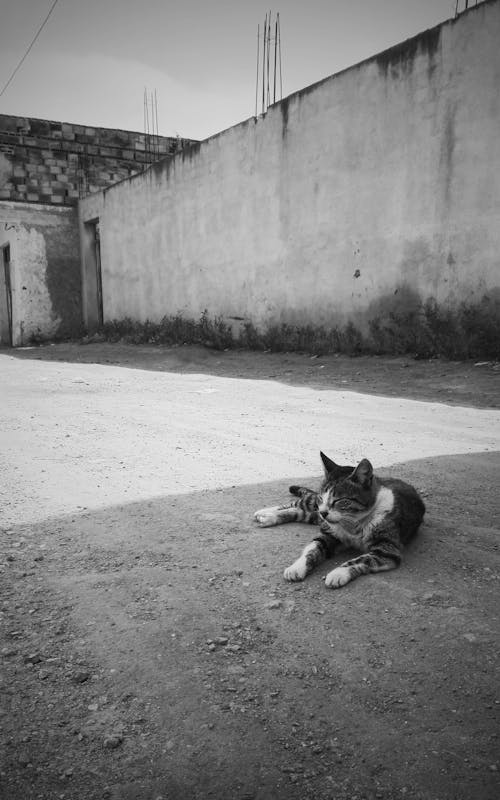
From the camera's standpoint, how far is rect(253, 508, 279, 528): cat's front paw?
9.63ft

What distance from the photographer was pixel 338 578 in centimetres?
232

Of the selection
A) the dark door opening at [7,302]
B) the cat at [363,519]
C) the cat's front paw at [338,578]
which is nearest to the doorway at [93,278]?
the dark door opening at [7,302]

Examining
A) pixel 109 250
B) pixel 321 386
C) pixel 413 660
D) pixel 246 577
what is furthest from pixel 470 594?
pixel 109 250

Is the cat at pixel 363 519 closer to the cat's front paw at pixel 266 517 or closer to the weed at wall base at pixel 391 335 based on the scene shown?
the cat's front paw at pixel 266 517

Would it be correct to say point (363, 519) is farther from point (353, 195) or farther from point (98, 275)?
point (98, 275)

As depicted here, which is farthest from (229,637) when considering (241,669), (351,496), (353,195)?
(353,195)

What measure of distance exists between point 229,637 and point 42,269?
17.4 m

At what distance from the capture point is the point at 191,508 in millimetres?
3162

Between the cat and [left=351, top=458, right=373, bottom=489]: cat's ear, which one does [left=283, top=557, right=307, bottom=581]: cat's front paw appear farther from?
[left=351, top=458, right=373, bottom=489]: cat's ear

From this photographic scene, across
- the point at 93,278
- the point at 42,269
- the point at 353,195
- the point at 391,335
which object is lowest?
the point at 391,335

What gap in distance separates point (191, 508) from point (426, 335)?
628 centimetres

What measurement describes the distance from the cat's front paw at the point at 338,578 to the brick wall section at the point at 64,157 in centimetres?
1777

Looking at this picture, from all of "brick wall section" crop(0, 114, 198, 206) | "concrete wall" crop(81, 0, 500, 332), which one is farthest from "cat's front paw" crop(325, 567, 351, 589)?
"brick wall section" crop(0, 114, 198, 206)

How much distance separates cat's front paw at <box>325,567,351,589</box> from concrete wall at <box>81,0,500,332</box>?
21.2 feet
